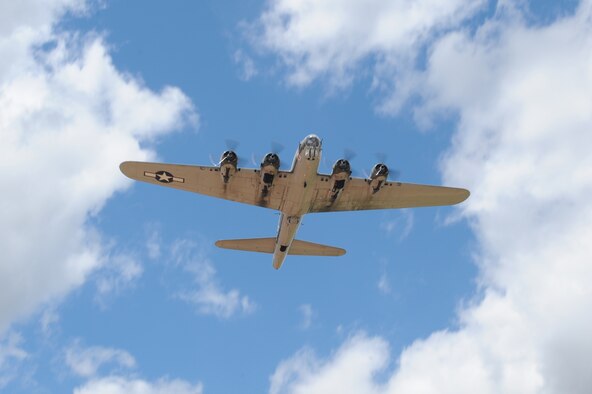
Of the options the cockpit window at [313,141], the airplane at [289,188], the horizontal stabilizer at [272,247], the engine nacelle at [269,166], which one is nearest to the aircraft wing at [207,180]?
the airplane at [289,188]

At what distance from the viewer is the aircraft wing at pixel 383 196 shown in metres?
38.9

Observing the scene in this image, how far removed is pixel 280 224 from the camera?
4025 centimetres

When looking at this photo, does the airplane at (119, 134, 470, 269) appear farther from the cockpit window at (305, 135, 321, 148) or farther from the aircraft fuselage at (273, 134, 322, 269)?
the cockpit window at (305, 135, 321, 148)

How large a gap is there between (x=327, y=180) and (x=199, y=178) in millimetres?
7823

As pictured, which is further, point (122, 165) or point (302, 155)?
point (122, 165)

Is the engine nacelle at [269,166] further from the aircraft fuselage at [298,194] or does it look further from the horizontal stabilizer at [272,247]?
the horizontal stabilizer at [272,247]

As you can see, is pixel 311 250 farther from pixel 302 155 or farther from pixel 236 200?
pixel 302 155

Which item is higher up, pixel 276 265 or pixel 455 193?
pixel 455 193

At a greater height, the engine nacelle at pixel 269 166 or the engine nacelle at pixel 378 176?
the engine nacelle at pixel 378 176

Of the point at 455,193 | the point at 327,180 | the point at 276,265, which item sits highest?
the point at 455,193

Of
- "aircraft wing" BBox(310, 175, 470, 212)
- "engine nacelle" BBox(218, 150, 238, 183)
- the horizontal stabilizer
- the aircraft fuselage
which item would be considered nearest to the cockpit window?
the aircraft fuselage

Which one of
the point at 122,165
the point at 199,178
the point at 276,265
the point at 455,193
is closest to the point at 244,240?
the point at 276,265

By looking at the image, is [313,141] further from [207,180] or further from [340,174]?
[207,180]

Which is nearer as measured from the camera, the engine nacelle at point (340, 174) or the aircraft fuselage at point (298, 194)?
the aircraft fuselage at point (298, 194)
